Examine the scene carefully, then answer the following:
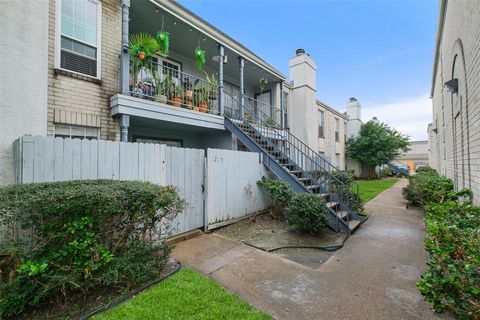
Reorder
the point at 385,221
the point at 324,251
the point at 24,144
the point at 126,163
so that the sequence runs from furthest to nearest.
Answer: the point at 385,221
the point at 324,251
the point at 126,163
the point at 24,144

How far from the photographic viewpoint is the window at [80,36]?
5.18 meters

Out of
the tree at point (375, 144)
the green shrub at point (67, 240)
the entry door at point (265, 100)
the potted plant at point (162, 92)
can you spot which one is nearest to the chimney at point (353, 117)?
the tree at point (375, 144)

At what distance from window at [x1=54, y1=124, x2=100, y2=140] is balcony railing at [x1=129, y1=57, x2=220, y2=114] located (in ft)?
4.58

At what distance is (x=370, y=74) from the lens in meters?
16.1

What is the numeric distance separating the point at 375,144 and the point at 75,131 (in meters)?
22.6

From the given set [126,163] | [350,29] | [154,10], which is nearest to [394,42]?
[350,29]

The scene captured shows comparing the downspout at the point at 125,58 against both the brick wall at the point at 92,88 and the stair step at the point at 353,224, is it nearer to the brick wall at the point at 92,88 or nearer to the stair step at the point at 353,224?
the brick wall at the point at 92,88

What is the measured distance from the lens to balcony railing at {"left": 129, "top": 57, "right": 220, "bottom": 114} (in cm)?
625

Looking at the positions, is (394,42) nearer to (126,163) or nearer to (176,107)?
(176,107)

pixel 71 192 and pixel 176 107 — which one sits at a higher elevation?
pixel 176 107

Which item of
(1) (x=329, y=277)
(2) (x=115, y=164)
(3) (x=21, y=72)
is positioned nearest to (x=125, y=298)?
(2) (x=115, y=164)

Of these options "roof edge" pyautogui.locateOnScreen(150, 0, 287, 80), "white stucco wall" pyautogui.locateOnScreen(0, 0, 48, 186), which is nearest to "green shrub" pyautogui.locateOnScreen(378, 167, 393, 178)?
"roof edge" pyautogui.locateOnScreen(150, 0, 287, 80)

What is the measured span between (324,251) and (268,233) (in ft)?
4.64

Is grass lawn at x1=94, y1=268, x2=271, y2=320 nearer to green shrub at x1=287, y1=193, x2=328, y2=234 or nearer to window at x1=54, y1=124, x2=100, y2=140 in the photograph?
green shrub at x1=287, y1=193, x2=328, y2=234
